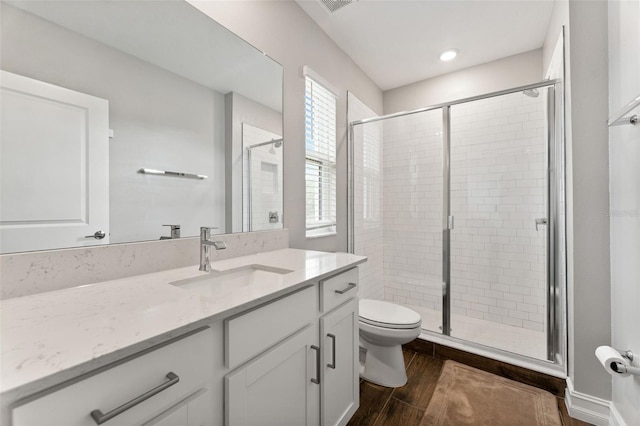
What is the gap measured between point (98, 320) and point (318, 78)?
6.53 ft

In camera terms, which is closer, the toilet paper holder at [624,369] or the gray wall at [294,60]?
the toilet paper holder at [624,369]

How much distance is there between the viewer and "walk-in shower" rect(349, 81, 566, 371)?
2221 millimetres

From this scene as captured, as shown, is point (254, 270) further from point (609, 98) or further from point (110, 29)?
point (609, 98)

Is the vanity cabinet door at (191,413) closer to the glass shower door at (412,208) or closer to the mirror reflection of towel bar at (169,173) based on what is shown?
the mirror reflection of towel bar at (169,173)

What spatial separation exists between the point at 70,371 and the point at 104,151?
0.84m

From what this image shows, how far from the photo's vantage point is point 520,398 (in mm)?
1665

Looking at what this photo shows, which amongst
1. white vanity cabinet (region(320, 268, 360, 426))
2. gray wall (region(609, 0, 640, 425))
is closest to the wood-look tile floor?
white vanity cabinet (region(320, 268, 360, 426))

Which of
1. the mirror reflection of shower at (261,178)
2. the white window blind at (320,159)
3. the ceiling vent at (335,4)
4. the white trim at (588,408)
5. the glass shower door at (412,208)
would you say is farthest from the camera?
the glass shower door at (412,208)

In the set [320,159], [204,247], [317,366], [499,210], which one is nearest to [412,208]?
[499,210]

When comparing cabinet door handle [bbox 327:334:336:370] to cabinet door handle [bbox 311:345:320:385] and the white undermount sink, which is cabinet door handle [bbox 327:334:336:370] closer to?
cabinet door handle [bbox 311:345:320:385]

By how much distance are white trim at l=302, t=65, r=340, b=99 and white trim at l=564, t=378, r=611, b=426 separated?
2.46 metres

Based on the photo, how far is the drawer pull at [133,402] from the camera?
504mm

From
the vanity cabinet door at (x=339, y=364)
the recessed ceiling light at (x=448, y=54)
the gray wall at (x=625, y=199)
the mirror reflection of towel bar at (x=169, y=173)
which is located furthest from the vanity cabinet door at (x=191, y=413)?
the recessed ceiling light at (x=448, y=54)

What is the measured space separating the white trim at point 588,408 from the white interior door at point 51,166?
2.42 m
